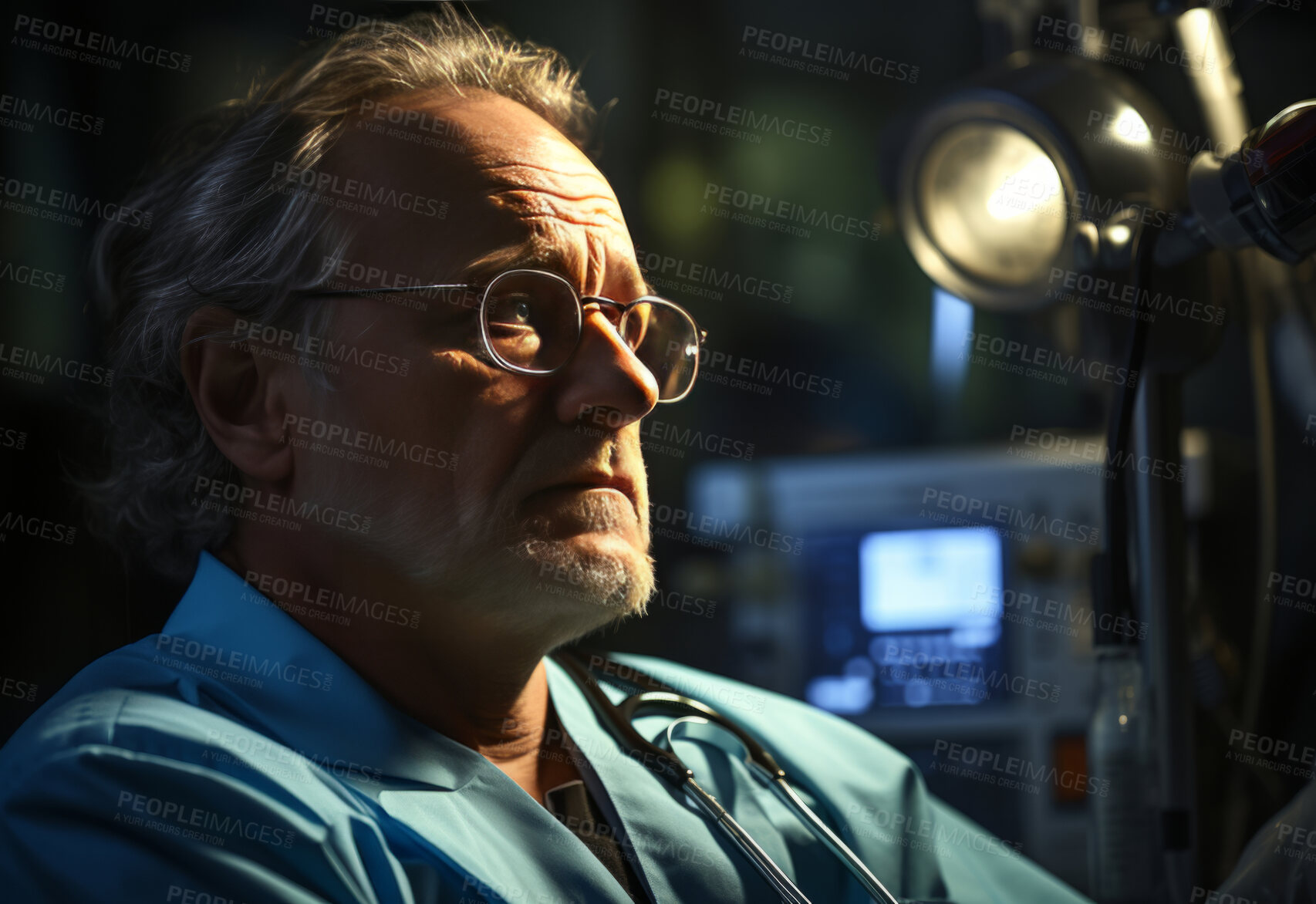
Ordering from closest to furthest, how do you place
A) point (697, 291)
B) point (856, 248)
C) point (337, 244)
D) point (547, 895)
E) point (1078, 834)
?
point (547, 895)
point (337, 244)
point (697, 291)
point (1078, 834)
point (856, 248)

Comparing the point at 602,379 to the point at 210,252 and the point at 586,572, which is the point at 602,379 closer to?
the point at 586,572

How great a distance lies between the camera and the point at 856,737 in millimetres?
1131

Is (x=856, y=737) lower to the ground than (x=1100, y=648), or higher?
lower

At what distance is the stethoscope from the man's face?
144 mm

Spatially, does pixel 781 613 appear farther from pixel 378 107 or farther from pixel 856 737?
pixel 378 107

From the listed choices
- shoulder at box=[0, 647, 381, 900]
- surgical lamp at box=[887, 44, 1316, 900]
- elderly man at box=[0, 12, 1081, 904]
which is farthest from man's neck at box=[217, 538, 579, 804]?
surgical lamp at box=[887, 44, 1316, 900]

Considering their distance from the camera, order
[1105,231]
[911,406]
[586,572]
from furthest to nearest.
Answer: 1. [911,406]
2. [1105,231]
3. [586,572]

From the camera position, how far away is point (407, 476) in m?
0.84

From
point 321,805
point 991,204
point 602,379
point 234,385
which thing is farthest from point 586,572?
point 991,204

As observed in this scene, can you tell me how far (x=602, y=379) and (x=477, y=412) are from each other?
0.35 ft

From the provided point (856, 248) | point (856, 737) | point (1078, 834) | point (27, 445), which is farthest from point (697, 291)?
point (1078, 834)

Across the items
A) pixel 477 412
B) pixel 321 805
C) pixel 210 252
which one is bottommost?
pixel 321 805

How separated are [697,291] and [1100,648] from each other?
2.51ft

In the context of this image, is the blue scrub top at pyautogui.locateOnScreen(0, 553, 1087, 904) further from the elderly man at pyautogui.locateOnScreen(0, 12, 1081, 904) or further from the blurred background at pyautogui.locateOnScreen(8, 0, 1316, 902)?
the blurred background at pyautogui.locateOnScreen(8, 0, 1316, 902)
